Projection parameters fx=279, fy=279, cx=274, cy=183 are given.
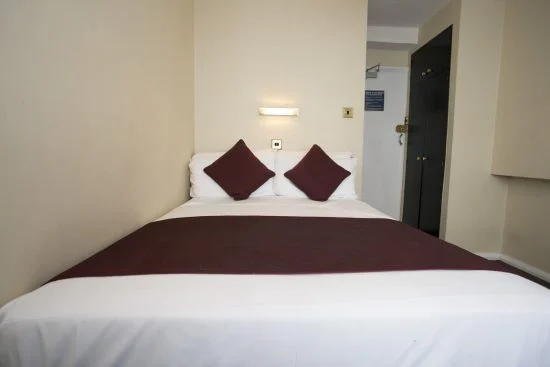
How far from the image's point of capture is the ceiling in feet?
8.97

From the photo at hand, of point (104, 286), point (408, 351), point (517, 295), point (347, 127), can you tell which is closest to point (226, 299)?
point (104, 286)

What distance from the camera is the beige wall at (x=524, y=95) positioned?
7.06 feet

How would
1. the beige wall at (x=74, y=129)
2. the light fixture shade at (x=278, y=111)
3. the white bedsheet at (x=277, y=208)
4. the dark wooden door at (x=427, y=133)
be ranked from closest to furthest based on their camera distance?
the beige wall at (x=74, y=129), the white bedsheet at (x=277, y=208), the light fixture shade at (x=278, y=111), the dark wooden door at (x=427, y=133)

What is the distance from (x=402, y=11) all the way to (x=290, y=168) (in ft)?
7.02

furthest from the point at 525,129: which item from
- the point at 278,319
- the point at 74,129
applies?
the point at 74,129

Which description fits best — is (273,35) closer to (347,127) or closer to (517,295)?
(347,127)

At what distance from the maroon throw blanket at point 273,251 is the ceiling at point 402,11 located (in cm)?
245

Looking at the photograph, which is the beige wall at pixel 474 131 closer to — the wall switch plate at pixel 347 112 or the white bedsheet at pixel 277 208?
the wall switch plate at pixel 347 112

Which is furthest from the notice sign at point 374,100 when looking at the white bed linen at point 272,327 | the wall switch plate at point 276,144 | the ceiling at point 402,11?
the white bed linen at point 272,327

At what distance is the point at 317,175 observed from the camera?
2172 millimetres

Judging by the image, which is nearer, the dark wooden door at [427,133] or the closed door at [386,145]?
the dark wooden door at [427,133]

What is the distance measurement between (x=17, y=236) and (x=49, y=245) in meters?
0.13

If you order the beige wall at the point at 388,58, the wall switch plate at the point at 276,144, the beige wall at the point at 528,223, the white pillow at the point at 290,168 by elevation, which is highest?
the beige wall at the point at 388,58

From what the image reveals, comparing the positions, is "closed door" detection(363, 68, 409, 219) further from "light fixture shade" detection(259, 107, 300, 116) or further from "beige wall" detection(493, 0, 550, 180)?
"light fixture shade" detection(259, 107, 300, 116)
